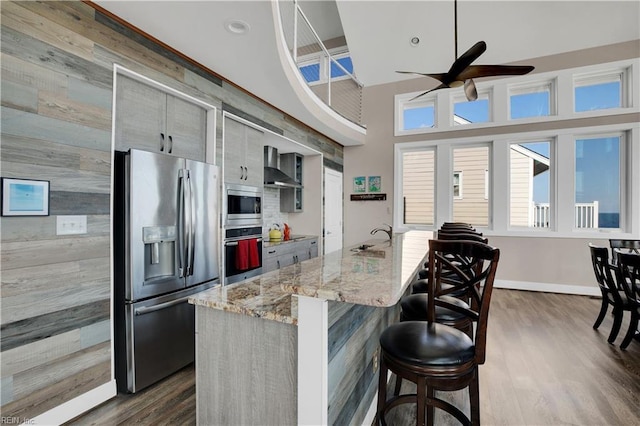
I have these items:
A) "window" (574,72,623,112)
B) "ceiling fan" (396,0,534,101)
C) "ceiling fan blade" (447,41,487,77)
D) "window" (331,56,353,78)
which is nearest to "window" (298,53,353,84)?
"window" (331,56,353,78)

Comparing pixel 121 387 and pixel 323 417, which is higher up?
pixel 323 417

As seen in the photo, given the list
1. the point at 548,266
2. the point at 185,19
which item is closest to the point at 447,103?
the point at 548,266

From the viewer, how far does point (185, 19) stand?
2209mm

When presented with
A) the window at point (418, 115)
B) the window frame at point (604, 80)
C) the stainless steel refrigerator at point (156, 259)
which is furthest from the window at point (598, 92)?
the stainless steel refrigerator at point (156, 259)

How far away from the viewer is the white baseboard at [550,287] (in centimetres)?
484

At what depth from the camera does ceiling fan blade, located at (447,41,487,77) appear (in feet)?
8.18

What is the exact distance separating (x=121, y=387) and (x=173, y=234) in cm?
114

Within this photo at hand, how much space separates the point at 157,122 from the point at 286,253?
2.57 meters

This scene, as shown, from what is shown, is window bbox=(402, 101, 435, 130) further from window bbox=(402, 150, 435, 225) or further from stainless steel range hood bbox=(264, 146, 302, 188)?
stainless steel range hood bbox=(264, 146, 302, 188)

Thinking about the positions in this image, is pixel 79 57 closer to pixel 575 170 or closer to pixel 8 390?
pixel 8 390

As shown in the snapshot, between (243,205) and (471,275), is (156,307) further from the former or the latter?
(471,275)

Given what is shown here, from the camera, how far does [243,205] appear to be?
3549 millimetres

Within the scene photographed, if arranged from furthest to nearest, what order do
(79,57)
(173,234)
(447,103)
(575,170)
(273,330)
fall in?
(447,103) < (575,170) < (173,234) < (79,57) < (273,330)

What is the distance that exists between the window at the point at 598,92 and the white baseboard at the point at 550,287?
293 centimetres
